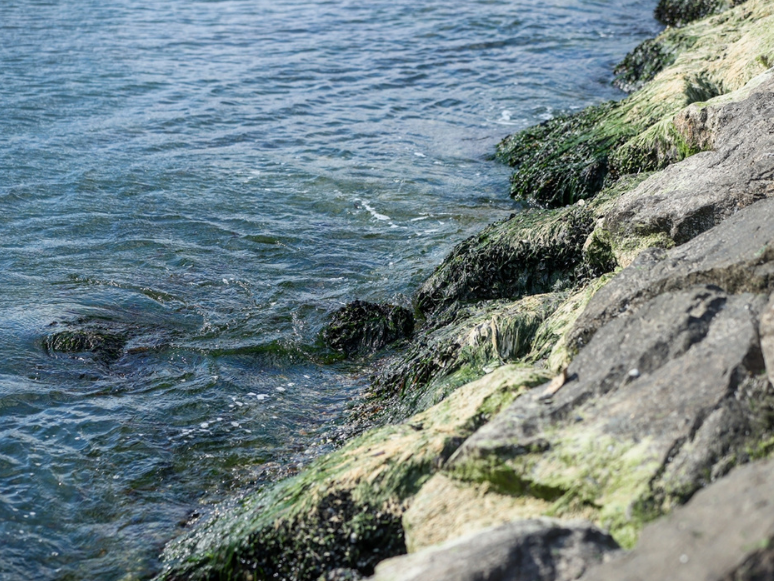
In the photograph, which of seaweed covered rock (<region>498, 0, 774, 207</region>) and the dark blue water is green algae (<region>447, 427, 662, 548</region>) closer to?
the dark blue water

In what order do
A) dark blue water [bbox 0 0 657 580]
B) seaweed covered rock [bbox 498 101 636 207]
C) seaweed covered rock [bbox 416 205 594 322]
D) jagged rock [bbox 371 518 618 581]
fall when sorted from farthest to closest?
seaweed covered rock [bbox 498 101 636 207], seaweed covered rock [bbox 416 205 594 322], dark blue water [bbox 0 0 657 580], jagged rock [bbox 371 518 618 581]

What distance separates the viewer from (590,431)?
325cm

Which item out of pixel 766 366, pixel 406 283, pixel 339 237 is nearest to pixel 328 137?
pixel 339 237

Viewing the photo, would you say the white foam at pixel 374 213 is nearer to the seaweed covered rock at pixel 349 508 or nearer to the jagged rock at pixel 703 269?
the seaweed covered rock at pixel 349 508

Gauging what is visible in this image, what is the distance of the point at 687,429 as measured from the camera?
3.00 meters

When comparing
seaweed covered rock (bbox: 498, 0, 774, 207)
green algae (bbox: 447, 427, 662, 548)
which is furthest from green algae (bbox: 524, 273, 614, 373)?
seaweed covered rock (bbox: 498, 0, 774, 207)

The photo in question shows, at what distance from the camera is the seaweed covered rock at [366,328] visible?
668 centimetres

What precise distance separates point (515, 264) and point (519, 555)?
4420mm

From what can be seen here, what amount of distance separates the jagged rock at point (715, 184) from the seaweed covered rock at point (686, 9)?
31.2ft

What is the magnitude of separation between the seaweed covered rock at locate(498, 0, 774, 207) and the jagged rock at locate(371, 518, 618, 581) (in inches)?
203

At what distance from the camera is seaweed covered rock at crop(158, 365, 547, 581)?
3.70m

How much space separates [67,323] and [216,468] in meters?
2.58

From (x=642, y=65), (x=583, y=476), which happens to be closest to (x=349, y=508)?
(x=583, y=476)

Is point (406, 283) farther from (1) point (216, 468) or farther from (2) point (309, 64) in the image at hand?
(2) point (309, 64)
